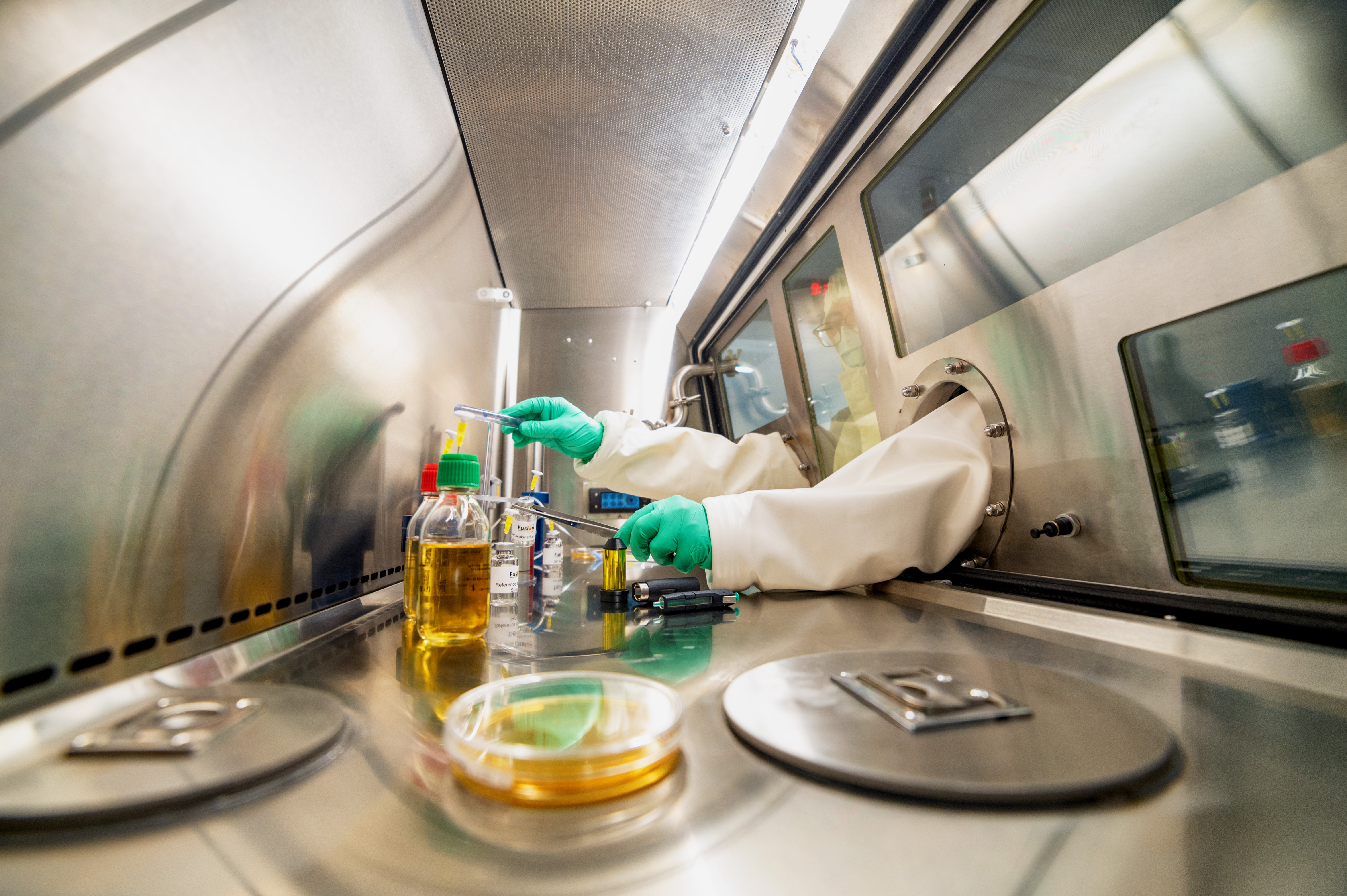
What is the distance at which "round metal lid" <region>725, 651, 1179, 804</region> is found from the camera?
338 mm

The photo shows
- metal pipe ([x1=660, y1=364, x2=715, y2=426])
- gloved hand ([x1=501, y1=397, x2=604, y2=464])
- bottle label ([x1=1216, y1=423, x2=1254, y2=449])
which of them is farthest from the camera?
metal pipe ([x1=660, y1=364, x2=715, y2=426])

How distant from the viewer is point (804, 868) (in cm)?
29

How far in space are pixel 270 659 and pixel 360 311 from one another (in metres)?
0.58

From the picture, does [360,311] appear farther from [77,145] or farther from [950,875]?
[950,875]

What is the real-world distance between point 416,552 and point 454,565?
0.19 meters

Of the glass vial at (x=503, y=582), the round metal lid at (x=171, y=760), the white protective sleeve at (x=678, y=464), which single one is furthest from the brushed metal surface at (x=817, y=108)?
the round metal lid at (x=171, y=760)

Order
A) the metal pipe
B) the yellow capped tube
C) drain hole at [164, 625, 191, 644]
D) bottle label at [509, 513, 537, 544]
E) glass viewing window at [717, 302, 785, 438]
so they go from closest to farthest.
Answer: drain hole at [164, 625, 191, 644] → the yellow capped tube → bottle label at [509, 513, 537, 544] → glass viewing window at [717, 302, 785, 438] → the metal pipe

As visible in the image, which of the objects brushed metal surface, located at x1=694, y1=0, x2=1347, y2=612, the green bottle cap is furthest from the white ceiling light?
the green bottle cap

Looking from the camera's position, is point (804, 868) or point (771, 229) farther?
point (771, 229)

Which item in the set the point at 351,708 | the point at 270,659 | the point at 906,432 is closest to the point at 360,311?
the point at 270,659

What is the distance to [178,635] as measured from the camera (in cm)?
56

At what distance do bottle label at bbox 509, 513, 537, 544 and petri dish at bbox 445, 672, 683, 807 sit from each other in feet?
2.97

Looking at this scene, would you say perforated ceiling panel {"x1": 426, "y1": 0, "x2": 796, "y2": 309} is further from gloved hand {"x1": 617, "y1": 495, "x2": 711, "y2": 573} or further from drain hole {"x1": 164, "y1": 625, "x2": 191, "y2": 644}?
drain hole {"x1": 164, "y1": 625, "x2": 191, "y2": 644}

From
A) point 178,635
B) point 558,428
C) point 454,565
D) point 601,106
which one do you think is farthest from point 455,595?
point 601,106
